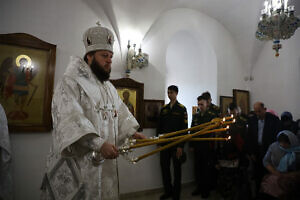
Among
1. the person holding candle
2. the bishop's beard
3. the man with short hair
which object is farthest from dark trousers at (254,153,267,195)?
the bishop's beard

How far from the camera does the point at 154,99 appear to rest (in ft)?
15.0

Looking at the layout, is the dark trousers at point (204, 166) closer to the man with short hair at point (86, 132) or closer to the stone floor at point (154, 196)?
the stone floor at point (154, 196)

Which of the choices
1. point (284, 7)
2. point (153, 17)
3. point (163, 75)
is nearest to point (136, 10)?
point (153, 17)

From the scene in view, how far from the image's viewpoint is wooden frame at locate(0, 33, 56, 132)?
3.03 m

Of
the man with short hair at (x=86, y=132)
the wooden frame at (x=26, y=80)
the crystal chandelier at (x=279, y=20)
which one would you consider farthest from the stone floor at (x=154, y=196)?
the crystal chandelier at (x=279, y=20)

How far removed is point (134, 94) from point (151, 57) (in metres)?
1.01

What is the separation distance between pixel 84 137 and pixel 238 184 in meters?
2.85

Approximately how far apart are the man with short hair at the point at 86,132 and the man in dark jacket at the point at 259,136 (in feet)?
9.58

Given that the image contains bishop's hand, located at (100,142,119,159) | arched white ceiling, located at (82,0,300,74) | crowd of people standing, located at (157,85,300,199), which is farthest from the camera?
arched white ceiling, located at (82,0,300,74)

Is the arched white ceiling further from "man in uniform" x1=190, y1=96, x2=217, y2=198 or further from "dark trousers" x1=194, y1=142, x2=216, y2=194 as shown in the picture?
"dark trousers" x1=194, y1=142, x2=216, y2=194

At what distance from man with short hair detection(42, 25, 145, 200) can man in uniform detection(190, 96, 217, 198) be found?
2.45 m

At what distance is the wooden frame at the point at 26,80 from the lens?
303 cm

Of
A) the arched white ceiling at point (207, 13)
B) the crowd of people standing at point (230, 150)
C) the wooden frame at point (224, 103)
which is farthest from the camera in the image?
the wooden frame at point (224, 103)

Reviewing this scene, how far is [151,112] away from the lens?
4469 millimetres
